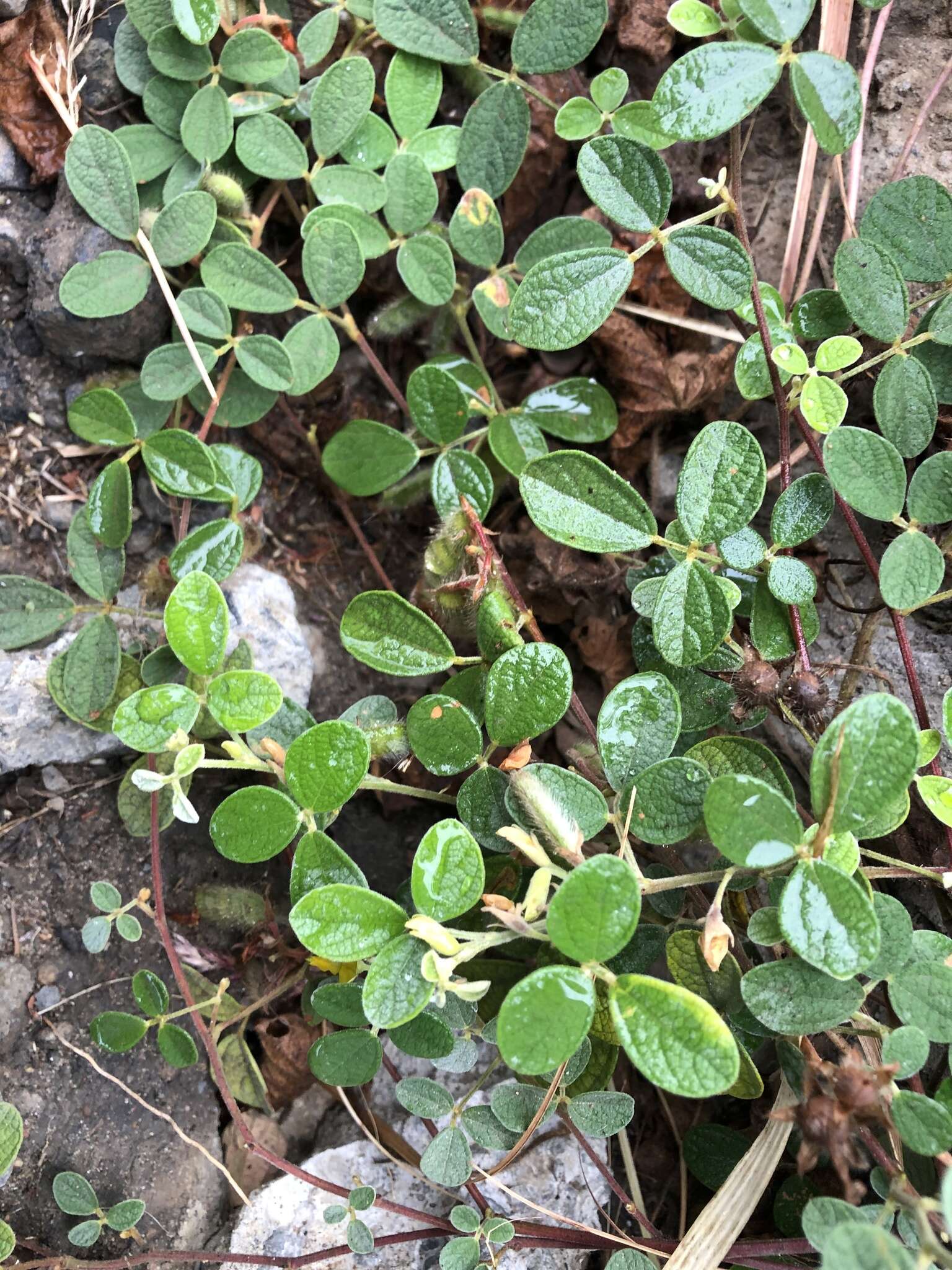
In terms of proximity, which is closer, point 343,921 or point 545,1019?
point 545,1019

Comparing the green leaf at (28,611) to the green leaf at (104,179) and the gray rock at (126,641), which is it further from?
the green leaf at (104,179)

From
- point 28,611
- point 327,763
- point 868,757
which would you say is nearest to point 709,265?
point 868,757

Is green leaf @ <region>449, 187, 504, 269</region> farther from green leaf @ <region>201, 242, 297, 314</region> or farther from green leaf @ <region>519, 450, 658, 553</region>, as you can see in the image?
green leaf @ <region>519, 450, 658, 553</region>

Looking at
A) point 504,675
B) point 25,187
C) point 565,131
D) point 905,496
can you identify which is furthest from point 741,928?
point 25,187

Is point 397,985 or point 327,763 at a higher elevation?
point 327,763

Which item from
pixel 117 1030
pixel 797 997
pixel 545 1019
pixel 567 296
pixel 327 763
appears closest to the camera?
pixel 545 1019

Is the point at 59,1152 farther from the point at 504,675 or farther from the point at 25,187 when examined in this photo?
the point at 25,187

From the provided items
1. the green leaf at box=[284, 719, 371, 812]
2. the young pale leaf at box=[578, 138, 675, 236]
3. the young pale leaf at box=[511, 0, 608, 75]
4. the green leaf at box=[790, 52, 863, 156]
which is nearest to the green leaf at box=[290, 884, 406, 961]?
the green leaf at box=[284, 719, 371, 812]

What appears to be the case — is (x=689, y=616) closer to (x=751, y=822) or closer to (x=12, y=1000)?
(x=751, y=822)

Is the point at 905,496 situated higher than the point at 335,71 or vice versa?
the point at 335,71
